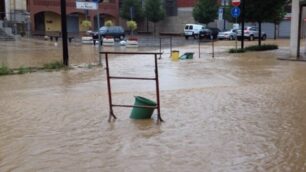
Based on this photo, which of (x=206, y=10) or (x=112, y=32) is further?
(x=206, y=10)

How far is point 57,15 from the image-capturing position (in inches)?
2867

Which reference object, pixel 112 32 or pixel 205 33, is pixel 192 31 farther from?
pixel 112 32

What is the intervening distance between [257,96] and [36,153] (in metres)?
6.83

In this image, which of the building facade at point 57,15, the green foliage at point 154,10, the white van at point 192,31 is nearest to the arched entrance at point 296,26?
the white van at point 192,31

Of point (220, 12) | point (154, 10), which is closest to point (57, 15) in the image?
point (154, 10)

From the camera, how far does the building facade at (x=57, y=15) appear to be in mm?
69188

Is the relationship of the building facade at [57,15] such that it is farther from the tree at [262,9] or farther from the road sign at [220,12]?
the tree at [262,9]

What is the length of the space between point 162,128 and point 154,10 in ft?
221

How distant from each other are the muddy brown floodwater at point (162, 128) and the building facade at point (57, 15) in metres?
54.5

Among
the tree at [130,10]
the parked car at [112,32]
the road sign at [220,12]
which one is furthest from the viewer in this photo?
the tree at [130,10]

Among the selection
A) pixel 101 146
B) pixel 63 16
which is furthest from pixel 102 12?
pixel 101 146

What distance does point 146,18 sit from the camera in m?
78.1

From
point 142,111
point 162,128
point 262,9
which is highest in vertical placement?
point 262,9

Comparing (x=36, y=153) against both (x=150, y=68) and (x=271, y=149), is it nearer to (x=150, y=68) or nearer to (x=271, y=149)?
(x=271, y=149)
